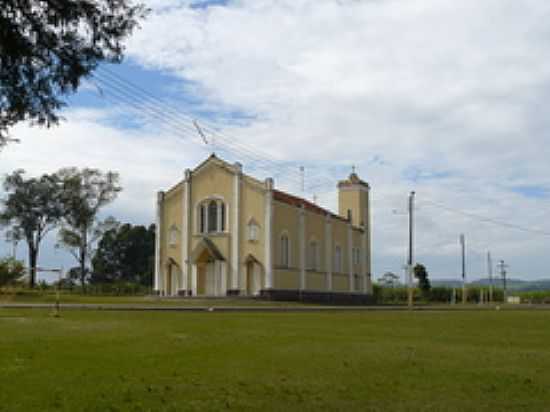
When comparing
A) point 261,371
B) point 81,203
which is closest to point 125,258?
point 81,203

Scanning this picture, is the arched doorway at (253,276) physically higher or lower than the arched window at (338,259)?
lower

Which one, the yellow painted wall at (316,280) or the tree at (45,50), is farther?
the yellow painted wall at (316,280)

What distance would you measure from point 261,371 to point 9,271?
122ft

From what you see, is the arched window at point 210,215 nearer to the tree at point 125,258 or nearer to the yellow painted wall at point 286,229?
the yellow painted wall at point 286,229

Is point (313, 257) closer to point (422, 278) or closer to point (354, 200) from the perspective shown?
point (354, 200)

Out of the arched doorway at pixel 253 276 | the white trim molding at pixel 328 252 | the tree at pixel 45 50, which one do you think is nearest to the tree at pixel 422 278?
the white trim molding at pixel 328 252

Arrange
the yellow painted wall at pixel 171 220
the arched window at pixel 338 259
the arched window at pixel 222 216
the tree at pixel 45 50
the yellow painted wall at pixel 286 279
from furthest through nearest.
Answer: the arched window at pixel 338 259 < the yellow painted wall at pixel 171 220 < the arched window at pixel 222 216 < the yellow painted wall at pixel 286 279 < the tree at pixel 45 50

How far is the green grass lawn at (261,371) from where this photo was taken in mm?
9117

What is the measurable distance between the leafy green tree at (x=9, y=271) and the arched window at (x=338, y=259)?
31348 millimetres

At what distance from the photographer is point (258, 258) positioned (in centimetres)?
5397

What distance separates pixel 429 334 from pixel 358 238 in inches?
2111

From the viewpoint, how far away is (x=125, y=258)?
95688 millimetres

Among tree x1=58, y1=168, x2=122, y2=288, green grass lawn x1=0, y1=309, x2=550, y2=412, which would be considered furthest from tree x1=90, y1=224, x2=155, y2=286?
green grass lawn x1=0, y1=309, x2=550, y2=412

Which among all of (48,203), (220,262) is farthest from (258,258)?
(48,203)
